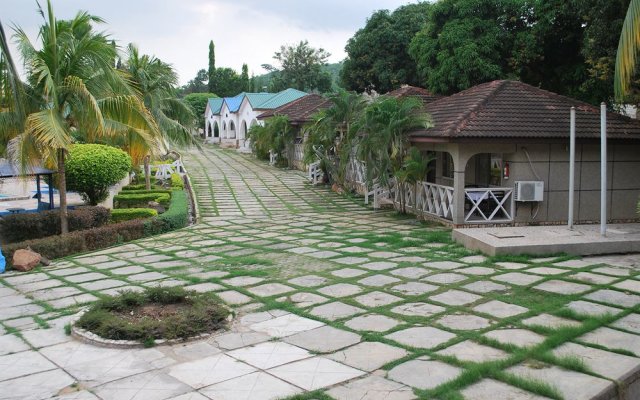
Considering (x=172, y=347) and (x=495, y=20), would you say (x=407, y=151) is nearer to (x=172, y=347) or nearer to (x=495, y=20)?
(x=495, y=20)

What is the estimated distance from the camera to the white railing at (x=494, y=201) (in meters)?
13.4

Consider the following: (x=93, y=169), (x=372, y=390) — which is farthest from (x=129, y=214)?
(x=372, y=390)

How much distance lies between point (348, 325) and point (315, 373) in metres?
1.39

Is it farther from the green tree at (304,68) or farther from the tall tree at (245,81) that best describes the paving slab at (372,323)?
the tall tree at (245,81)

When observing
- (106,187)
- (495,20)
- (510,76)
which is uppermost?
(495,20)

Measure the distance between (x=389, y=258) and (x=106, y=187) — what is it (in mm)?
10019

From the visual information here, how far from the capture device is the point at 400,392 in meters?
5.01

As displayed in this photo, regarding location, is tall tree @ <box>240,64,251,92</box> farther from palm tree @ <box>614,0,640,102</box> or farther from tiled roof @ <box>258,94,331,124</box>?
palm tree @ <box>614,0,640,102</box>

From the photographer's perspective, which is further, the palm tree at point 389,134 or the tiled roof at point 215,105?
the tiled roof at point 215,105

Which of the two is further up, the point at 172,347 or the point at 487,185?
the point at 487,185

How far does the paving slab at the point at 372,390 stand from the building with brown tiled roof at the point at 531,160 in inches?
332

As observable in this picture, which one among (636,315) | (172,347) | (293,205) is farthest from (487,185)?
(172,347)

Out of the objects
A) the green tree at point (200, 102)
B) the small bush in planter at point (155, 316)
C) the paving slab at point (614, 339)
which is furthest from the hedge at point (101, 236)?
the green tree at point (200, 102)

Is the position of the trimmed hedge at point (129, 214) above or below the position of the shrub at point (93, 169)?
below
